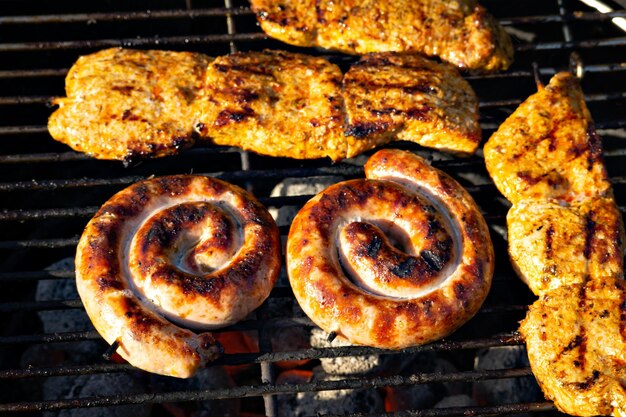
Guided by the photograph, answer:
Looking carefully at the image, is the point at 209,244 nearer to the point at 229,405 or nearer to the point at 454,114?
the point at 229,405

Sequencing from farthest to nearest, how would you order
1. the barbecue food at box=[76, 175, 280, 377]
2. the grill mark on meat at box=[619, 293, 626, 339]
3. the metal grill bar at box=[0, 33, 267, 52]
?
the metal grill bar at box=[0, 33, 267, 52] → the grill mark on meat at box=[619, 293, 626, 339] → the barbecue food at box=[76, 175, 280, 377]

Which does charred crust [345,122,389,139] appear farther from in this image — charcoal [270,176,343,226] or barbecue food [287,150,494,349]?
charcoal [270,176,343,226]

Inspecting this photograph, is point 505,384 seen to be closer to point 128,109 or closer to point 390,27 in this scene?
point 390,27

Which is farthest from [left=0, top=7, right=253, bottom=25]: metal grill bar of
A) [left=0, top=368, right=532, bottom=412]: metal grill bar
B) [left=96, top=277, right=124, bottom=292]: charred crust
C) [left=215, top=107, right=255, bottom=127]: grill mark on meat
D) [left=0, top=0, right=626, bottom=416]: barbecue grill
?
[left=0, top=368, right=532, bottom=412]: metal grill bar

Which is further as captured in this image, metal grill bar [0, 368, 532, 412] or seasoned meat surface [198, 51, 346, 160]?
seasoned meat surface [198, 51, 346, 160]

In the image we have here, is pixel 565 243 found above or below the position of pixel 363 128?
below

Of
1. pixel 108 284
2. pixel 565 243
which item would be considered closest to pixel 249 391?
pixel 108 284

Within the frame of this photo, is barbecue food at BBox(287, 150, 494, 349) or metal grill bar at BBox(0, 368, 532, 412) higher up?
barbecue food at BBox(287, 150, 494, 349)
